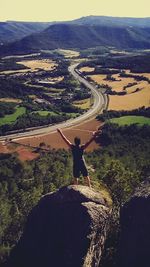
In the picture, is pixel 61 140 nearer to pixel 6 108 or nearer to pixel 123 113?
pixel 123 113

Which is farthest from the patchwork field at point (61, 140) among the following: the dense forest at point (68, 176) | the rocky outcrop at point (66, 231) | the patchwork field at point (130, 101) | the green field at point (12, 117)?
the rocky outcrop at point (66, 231)

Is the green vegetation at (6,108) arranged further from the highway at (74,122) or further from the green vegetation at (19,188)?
the green vegetation at (19,188)

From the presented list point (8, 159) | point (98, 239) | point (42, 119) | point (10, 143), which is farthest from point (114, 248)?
point (42, 119)

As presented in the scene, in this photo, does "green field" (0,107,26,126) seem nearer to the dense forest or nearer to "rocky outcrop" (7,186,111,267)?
the dense forest

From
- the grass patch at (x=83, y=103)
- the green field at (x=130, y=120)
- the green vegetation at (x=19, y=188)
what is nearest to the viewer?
the green vegetation at (x=19, y=188)

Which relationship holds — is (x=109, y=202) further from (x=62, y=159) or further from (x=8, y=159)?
(x=8, y=159)

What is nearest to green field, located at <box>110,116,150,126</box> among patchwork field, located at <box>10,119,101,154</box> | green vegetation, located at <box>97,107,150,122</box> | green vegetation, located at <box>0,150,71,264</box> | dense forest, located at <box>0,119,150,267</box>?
green vegetation, located at <box>97,107,150,122</box>
